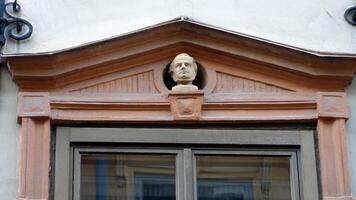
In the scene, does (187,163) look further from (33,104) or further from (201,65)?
(33,104)

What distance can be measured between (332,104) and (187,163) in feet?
3.00

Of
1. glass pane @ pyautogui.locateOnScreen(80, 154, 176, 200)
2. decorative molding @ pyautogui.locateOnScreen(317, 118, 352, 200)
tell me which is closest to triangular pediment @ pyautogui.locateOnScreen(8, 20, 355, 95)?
decorative molding @ pyautogui.locateOnScreen(317, 118, 352, 200)

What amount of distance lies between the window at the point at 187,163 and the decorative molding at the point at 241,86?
0.87 feet

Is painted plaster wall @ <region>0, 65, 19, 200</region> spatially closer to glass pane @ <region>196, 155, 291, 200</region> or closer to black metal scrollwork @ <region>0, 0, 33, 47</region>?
black metal scrollwork @ <region>0, 0, 33, 47</region>

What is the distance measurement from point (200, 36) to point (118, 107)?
25.5 inches

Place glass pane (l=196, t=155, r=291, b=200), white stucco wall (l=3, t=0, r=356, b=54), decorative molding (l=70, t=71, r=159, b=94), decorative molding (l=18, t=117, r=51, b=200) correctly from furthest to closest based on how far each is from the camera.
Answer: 1. white stucco wall (l=3, t=0, r=356, b=54)
2. decorative molding (l=70, t=71, r=159, b=94)
3. glass pane (l=196, t=155, r=291, b=200)
4. decorative molding (l=18, t=117, r=51, b=200)

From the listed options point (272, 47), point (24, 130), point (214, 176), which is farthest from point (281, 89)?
point (24, 130)

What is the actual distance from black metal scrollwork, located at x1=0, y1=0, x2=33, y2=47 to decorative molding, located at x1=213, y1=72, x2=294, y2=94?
45.3 inches

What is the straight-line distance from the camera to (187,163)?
6.16 metres

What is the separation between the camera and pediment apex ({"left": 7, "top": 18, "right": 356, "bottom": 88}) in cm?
625

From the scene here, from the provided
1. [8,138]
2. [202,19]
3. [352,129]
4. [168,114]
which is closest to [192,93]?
[168,114]

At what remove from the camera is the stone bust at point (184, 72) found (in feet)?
20.5

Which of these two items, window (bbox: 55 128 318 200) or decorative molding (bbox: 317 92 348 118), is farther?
Result: decorative molding (bbox: 317 92 348 118)

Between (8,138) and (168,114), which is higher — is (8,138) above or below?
below
